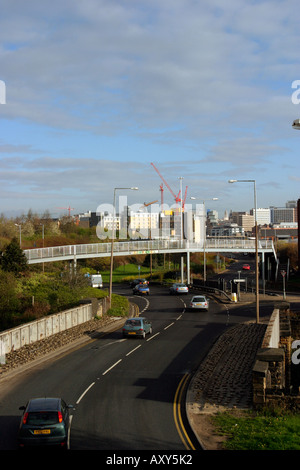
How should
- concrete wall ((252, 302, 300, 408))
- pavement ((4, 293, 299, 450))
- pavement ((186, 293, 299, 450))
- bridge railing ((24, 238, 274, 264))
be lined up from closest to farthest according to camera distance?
pavement ((186, 293, 299, 450))
pavement ((4, 293, 299, 450))
concrete wall ((252, 302, 300, 408))
bridge railing ((24, 238, 274, 264))

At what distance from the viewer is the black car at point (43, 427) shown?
13.6 metres

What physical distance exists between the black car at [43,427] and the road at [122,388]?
0.81 metres

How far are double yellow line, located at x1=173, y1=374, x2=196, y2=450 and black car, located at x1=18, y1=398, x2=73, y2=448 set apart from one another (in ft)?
11.4

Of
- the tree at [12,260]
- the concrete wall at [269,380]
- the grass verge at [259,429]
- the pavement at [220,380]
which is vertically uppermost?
the tree at [12,260]

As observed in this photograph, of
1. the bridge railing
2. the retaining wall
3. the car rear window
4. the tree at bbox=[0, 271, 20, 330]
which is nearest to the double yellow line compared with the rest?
the car rear window

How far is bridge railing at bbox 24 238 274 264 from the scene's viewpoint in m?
60.6

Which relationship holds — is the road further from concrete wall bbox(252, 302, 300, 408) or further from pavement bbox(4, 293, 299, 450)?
concrete wall bbox(252, 302, 300, 408)

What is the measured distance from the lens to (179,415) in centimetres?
1752

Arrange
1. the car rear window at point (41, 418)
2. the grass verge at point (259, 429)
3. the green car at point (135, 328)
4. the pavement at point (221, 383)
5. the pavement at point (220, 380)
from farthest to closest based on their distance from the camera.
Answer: the green car at point (135, 328) → the pavement at point (220, 380) → the pavement at point (221, 383) → the grass verge at point (259, 429) → the car rear window at point (41, 418)

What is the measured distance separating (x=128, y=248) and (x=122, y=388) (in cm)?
4887

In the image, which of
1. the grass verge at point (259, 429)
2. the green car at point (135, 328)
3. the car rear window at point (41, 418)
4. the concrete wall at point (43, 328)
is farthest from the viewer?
the green car at point (135, 328)

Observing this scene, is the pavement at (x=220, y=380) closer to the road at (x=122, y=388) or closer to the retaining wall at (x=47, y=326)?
the road at (x=122, y=388)

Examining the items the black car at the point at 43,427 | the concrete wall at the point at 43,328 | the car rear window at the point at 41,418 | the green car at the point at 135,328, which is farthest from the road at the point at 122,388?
the concrete wall at the point at 43,328
